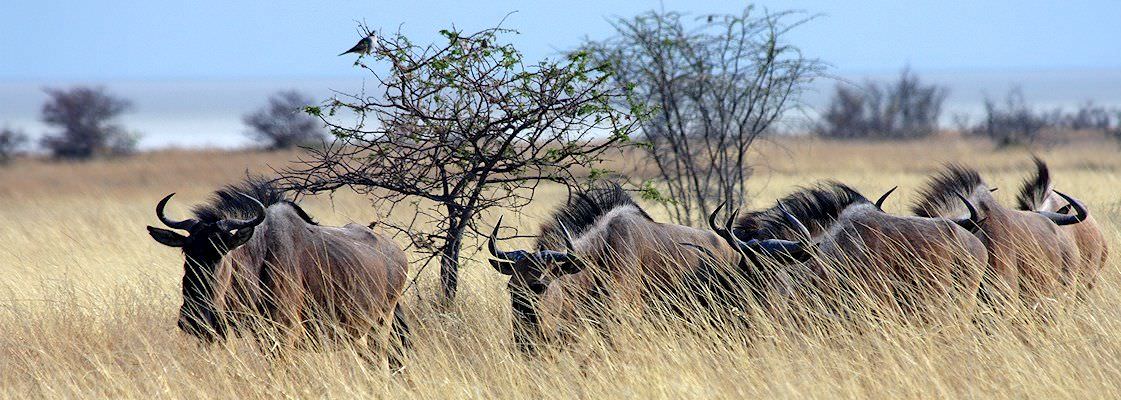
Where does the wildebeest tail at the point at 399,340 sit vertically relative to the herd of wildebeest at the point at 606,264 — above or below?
below

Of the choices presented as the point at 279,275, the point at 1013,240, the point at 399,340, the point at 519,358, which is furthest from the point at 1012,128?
the point at 279,275

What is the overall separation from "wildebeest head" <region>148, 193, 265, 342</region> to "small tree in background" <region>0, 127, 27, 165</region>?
2518 cm

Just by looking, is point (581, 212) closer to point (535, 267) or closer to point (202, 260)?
point (535, 267)

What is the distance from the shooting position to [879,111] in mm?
40469

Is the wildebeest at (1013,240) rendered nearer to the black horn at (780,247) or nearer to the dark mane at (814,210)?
the dark mane at (814,210)

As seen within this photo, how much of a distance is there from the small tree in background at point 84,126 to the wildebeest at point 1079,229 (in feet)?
89.4

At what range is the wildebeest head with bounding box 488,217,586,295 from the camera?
534 centimetres

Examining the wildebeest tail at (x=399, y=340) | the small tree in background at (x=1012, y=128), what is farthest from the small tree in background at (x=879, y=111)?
the wildebeest tail at (x=399, y=340)

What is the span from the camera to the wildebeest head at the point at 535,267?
5344 mm

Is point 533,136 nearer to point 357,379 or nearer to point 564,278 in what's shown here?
point 564,278

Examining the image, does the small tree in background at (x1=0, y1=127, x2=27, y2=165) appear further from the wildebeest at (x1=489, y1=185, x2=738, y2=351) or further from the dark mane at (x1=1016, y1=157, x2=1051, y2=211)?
the dark mane at (x1=1016, y1=157, x2=1051, y2=211)

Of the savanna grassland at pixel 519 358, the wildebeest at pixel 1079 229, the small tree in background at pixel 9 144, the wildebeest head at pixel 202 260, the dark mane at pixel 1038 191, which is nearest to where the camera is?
the savanna grassland at pixel 519 358

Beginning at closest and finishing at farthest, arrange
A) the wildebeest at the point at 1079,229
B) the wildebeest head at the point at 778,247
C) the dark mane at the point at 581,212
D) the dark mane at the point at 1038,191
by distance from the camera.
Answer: the wildebeest head at the point at 778,247, the dark mane at the point at 581,212, the wildebeest at the point at 1079,229, the dark mane at the point at 1038,191

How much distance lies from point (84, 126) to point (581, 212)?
3178 cm
